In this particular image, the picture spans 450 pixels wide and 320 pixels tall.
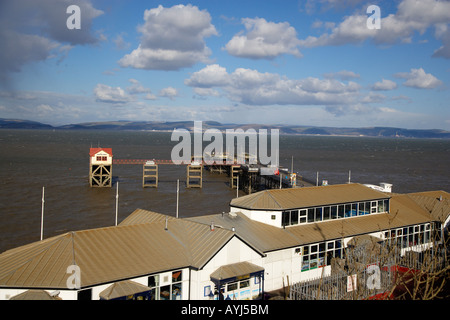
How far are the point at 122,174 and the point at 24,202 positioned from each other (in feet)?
91.4

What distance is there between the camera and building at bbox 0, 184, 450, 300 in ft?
47.9

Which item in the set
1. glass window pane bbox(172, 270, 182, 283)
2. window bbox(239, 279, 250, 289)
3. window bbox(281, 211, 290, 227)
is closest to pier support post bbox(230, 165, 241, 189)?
window bbox(281, 211, 290, 227)

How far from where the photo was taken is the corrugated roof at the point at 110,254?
14.4 metres

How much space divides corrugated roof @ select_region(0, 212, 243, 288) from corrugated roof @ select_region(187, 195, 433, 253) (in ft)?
7.04

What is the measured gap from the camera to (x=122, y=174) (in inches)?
2795

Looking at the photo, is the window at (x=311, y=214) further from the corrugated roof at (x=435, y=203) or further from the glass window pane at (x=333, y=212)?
the corrugated roof at (x=435, y=203)

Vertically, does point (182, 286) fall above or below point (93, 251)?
below

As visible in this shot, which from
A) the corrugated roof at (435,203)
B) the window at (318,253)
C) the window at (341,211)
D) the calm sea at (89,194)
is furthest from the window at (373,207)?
the calm sea at (89,194)

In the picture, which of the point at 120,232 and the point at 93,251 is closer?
the point at 93,251

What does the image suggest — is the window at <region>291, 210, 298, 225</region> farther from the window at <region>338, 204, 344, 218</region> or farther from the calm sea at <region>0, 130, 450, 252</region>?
the calm sea at <region>0, 130, 450, 252</region>

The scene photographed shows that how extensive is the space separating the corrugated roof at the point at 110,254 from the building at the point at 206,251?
35 mm

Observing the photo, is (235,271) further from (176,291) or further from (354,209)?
(354,209)
